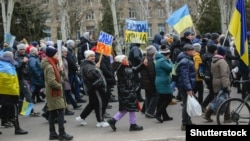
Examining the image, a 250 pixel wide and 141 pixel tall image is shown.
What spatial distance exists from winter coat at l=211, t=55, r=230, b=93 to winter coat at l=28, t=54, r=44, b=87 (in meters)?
5.24

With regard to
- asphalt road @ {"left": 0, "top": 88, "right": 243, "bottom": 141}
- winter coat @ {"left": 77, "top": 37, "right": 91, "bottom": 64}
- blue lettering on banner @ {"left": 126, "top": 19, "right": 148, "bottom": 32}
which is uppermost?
blue lettering on banner @ {"left": 126, "top": 19, "right": 148, "bottom": 32}

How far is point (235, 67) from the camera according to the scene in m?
15.7

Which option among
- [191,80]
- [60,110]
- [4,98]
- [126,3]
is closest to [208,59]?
[191,80]

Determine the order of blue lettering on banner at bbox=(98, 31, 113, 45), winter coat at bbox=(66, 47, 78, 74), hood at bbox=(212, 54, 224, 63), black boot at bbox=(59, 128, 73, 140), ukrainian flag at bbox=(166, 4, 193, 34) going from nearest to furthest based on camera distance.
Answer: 1. black boot at bbox=(59, 128, 73, 140)
2. hood at bbox=(212, 54, 224, 63)
3. blue lettering on banner at bbox=(98, 31, 113, 45)
4. winter coat at bbox=(66, 47, 78, 74)
5. ukrainian flag at bbox=(166, 4, 193, 34)

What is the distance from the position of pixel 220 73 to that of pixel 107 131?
2.70 m

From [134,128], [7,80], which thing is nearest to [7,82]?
[7,80]

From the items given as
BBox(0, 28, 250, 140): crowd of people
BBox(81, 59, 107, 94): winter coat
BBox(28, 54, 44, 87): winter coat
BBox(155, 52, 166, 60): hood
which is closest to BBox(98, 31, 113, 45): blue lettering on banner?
BBox(0, 28, 250, 140): crowd of people

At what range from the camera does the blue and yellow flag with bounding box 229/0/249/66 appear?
10.0 meters

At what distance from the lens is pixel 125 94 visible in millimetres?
10039

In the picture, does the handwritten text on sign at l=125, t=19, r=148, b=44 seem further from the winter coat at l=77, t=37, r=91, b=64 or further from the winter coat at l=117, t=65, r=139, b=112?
the winter coat at l=117, t=65, r=139, b=112

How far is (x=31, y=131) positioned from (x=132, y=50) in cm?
387

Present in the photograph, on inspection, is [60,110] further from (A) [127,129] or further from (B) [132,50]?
(B) [132,50]

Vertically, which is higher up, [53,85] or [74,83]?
[53,85]

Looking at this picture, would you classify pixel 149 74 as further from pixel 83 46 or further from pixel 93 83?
pixel 83 46
